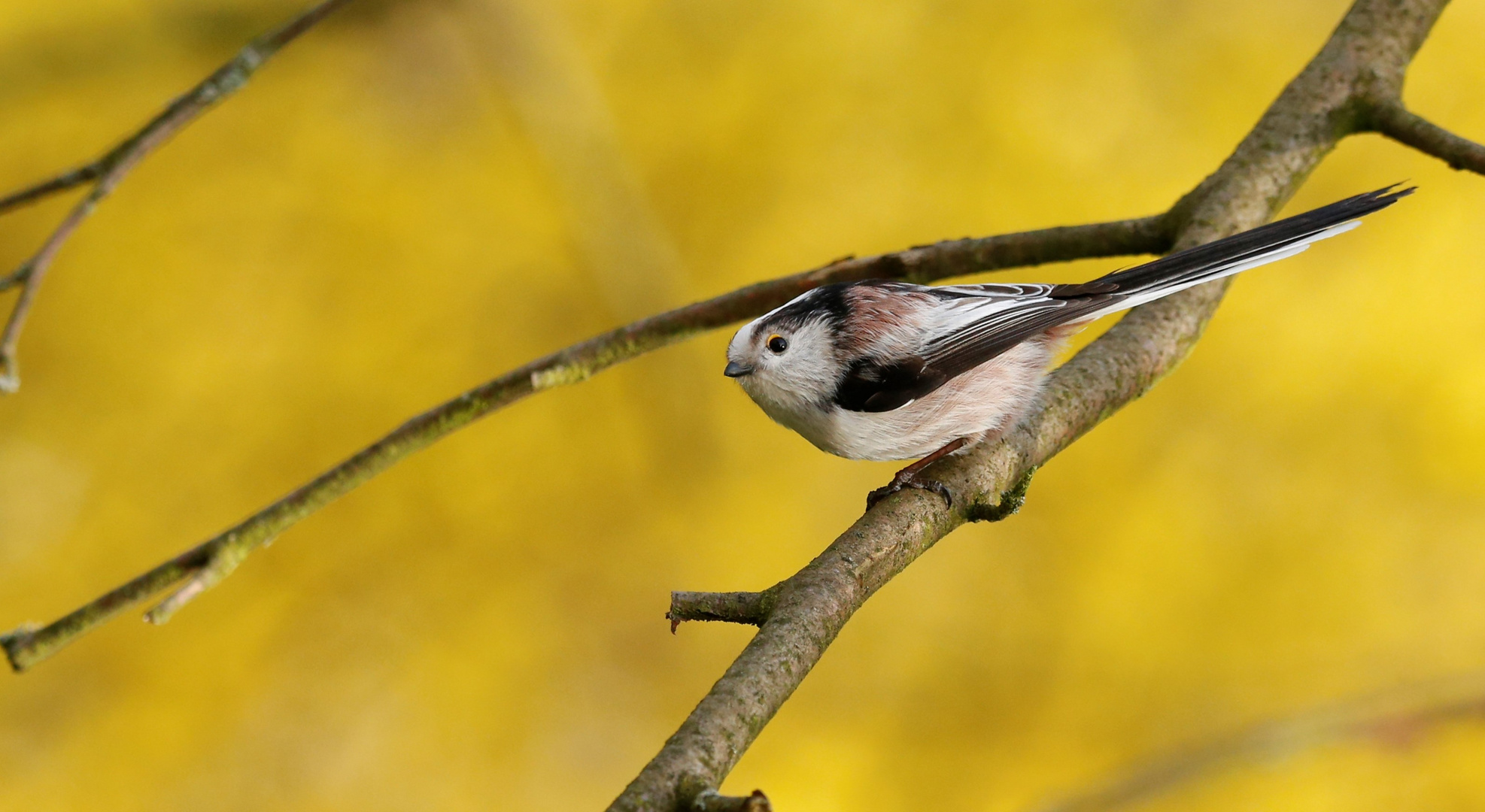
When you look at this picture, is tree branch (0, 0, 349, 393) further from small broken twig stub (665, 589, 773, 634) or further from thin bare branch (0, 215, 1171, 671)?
small broken twig stub (665, 589, 773, 634)

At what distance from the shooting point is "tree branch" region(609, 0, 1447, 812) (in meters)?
0.75

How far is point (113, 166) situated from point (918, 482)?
90 cm

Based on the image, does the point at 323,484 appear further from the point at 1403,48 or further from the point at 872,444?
the point at 1403,48

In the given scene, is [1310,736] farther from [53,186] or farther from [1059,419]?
[53,186]

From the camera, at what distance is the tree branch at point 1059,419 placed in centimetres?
75

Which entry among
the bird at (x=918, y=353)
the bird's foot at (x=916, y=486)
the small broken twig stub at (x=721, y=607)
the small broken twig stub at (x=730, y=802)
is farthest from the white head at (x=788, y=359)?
the small broken twig stub at (x=730, y=802)

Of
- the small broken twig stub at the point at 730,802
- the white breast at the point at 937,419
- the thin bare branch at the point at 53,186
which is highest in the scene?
the thin bare branch at the point at 53,186

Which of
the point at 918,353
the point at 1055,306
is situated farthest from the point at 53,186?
the point at 1055,306

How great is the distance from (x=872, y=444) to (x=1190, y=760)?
1.10m

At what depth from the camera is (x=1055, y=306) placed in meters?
1.25

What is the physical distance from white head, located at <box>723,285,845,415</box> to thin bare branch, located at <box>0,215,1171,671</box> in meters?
0.09

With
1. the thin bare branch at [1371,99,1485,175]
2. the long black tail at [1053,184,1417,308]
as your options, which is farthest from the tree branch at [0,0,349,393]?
the thin bare branch at [1371,99,1485,175]

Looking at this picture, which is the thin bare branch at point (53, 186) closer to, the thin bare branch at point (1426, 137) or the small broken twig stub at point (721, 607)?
the small broken twig stub at point (721, 607)

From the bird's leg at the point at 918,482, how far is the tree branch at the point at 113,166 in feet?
2.60
